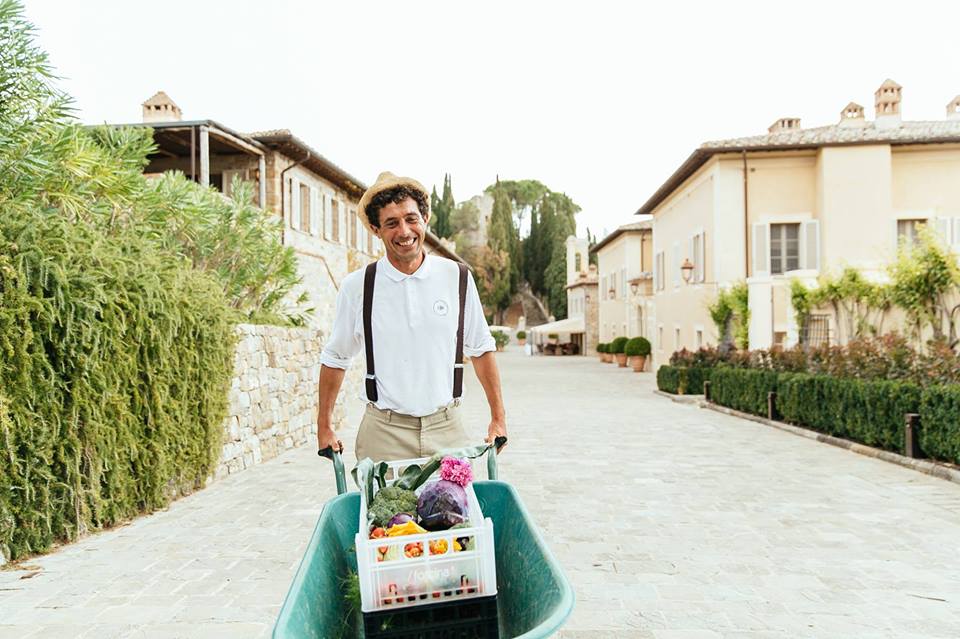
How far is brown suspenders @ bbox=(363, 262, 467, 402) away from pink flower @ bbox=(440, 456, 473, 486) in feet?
2.23

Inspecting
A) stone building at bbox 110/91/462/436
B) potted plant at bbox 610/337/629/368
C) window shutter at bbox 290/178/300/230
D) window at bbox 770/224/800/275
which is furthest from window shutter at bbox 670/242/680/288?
window shutter at bbox 290/178/300/230

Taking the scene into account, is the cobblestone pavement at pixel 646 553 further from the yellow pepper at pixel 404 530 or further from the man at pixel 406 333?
the yellow pepper at pixel 404 530

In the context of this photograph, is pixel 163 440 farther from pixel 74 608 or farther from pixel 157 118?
pixel 157 118

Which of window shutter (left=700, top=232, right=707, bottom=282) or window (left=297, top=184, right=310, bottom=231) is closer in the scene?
window (left=297, top=184, right=310, bottom=231)

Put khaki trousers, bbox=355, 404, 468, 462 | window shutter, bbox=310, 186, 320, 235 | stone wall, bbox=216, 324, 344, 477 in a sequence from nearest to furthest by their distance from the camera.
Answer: khaki trousers, bbox=355, 404, 468, 462 → stone wall, bbox=216, 324, 344, 477 → window shutter, bbox=310, 186, 320, 235

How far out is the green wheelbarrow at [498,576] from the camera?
1.99m

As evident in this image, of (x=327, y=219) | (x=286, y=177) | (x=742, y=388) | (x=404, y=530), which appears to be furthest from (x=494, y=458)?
(x=327, y=219)

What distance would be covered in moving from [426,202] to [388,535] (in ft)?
4.65

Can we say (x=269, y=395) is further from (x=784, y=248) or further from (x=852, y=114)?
(x=852, y=114)

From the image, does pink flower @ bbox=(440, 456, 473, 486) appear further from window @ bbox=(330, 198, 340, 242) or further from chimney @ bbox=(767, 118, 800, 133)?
chimney @ bbox=(767, 118, 800, 133)

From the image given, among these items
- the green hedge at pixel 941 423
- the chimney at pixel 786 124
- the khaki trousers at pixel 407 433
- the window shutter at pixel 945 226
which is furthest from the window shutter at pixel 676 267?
the khaki trousers at pixel 407 433

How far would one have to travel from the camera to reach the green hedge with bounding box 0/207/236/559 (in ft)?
15.4

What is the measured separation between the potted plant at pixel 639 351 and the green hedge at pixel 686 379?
1267 centimetres

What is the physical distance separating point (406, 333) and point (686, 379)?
17.5 metres
